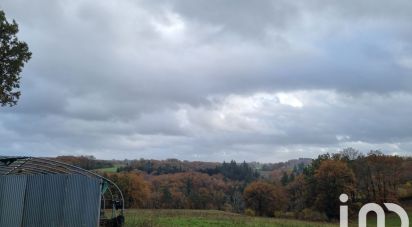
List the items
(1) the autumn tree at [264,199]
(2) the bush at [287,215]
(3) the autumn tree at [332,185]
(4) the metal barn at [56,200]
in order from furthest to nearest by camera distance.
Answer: (1) the autumn tree at [264,199], (2) the bush at [287,215], (3) the autumn tree at [332,185], (4) the metal barn at [56,200]

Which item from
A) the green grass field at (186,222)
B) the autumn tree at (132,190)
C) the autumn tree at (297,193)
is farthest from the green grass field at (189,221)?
the autumn tree at (297,193)

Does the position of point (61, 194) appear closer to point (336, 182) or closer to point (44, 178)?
point (44, 178)

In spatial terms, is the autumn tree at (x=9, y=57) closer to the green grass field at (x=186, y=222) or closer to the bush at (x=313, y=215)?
the green grass field at (x=186, y=222)

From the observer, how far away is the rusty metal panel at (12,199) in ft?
→ 71.1

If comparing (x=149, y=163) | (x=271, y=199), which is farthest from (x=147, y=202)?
(x=149, y=163)

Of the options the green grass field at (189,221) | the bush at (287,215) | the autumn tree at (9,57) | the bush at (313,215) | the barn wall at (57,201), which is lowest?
the bush at (287,215)

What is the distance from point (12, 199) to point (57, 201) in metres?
2.09

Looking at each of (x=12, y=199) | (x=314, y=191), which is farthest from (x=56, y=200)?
(x=314, y=191)

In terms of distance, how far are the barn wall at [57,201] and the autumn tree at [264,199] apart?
2838 inches

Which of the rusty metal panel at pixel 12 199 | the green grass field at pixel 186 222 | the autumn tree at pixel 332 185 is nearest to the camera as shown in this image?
the rusty metal panel at pixel 12 199

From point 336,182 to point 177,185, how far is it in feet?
168

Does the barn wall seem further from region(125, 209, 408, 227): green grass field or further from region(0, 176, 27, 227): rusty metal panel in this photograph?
region(125, 209, 408, 227): green grass field

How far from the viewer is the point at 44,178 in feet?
75.0

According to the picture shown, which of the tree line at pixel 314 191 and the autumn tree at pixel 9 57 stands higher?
the autumn tree at pixel 9 57
